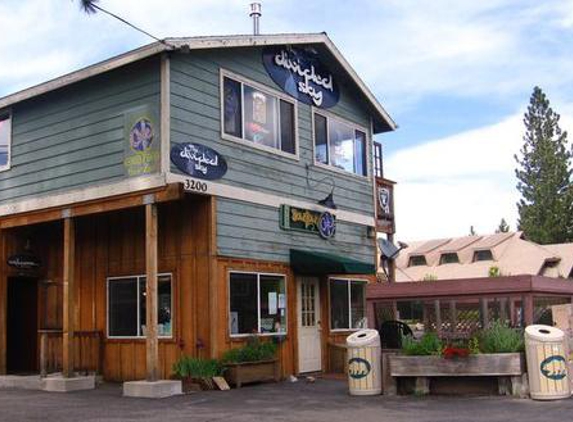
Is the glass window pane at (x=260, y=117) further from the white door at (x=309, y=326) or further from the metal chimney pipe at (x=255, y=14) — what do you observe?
the white door at (x=309, y=326)

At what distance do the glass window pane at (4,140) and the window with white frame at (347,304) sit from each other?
7.39 meters

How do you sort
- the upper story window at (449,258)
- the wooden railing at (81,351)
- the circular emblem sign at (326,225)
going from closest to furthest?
the wooden railing at (81,351), the circular emblem sign at (326,225), the upper story window at (449,258)

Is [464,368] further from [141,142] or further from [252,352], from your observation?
[141,142]

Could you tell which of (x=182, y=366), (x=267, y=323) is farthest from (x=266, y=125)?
(x=182, y=366)

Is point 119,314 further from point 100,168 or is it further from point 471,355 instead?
point 471,355

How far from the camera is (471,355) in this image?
1082 centimetres

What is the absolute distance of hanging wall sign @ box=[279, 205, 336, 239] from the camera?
15.3 metres

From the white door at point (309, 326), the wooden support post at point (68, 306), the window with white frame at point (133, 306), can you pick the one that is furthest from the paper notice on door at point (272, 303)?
the wooden support post at point (68, 306)

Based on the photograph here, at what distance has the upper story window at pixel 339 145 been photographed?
667 inches

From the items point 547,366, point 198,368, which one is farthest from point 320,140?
point 547,366

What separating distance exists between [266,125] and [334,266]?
3.13 metres

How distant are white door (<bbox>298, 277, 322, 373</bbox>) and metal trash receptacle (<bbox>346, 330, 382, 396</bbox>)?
Answer: 3845 millimetres

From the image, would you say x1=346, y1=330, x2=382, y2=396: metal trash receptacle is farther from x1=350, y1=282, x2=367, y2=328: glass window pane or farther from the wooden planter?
x1=350, y1=282, x2=367, y2=328: glass window pane

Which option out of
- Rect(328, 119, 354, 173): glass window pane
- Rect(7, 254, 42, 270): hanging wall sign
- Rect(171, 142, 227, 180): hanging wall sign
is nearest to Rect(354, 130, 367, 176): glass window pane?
Rect(328, 119, 354, 173): glass window pane
